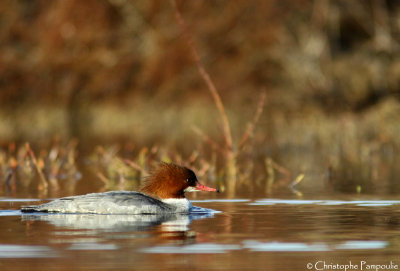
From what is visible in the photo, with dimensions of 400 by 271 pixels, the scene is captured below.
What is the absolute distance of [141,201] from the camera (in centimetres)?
1084

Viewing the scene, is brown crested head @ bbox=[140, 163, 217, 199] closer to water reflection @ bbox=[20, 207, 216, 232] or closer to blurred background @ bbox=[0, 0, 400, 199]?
water reflection @ bbox=[20, 207, 216, 232]

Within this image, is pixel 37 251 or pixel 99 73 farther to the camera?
pixel 99 73

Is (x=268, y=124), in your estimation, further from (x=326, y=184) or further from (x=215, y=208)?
(x=215, y=208)

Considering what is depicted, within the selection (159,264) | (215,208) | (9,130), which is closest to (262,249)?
(159,264)

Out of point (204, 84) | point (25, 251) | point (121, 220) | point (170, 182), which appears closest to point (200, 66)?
point (170, 182)

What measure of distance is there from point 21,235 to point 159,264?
81.7 inches

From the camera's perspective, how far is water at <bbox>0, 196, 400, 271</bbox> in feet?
24.8

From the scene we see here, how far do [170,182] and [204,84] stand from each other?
24.2 meters

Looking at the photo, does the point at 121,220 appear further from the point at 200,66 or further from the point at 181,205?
the point at 200,66

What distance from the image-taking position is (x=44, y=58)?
122 feet

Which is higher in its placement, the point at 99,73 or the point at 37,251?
the point at 99,73

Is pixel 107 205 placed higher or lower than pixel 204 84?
lower

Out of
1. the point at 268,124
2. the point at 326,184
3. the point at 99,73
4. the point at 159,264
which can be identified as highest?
the point at 99,73

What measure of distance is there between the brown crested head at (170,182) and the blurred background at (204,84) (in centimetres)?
471
